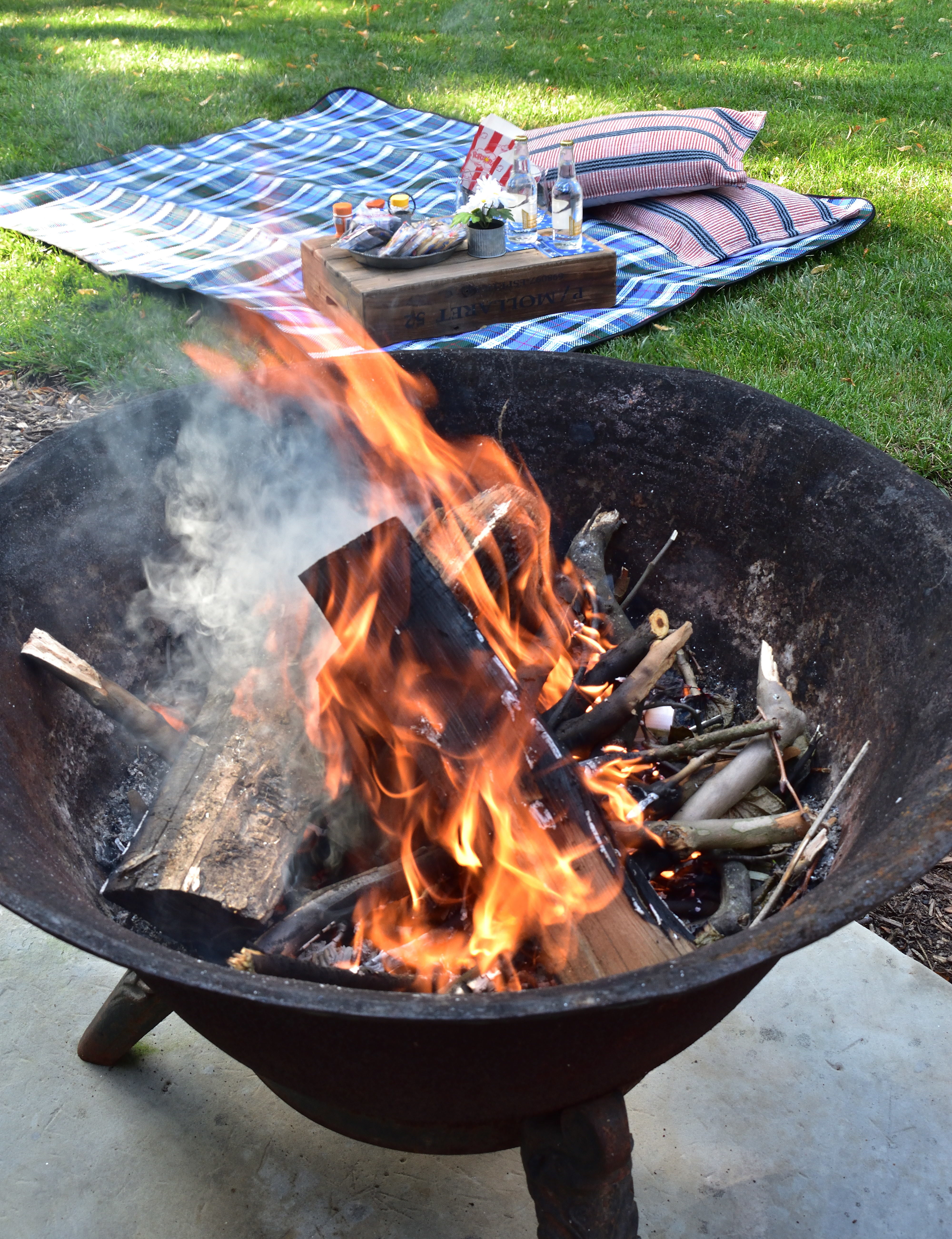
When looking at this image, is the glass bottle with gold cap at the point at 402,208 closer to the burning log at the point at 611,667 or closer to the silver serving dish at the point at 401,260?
the silver serving dish at the point at 401,260

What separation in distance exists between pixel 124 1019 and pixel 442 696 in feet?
3.01

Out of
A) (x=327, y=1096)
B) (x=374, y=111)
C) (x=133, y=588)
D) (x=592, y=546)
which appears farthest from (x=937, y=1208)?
(x=374, y=111)

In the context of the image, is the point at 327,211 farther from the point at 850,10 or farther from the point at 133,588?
the point at 850,10

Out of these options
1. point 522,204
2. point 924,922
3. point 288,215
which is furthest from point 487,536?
point 288,215

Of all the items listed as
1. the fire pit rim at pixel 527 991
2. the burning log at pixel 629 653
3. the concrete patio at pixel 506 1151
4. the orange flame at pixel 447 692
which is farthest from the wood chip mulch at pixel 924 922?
the fire pit rim at pixel 527 991

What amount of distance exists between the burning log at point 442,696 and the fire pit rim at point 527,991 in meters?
0.42

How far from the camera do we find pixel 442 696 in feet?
5.54

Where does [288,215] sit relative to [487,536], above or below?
below

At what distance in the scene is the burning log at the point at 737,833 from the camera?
5.76ft

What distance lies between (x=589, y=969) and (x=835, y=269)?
14.4ft

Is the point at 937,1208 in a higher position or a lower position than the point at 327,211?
lower

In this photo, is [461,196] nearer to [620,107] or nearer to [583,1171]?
[620,107]

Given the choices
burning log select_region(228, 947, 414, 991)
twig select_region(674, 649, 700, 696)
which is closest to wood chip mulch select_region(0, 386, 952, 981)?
twig select_region(674, 649, 700, 696)

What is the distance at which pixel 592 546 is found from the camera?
2307mm
